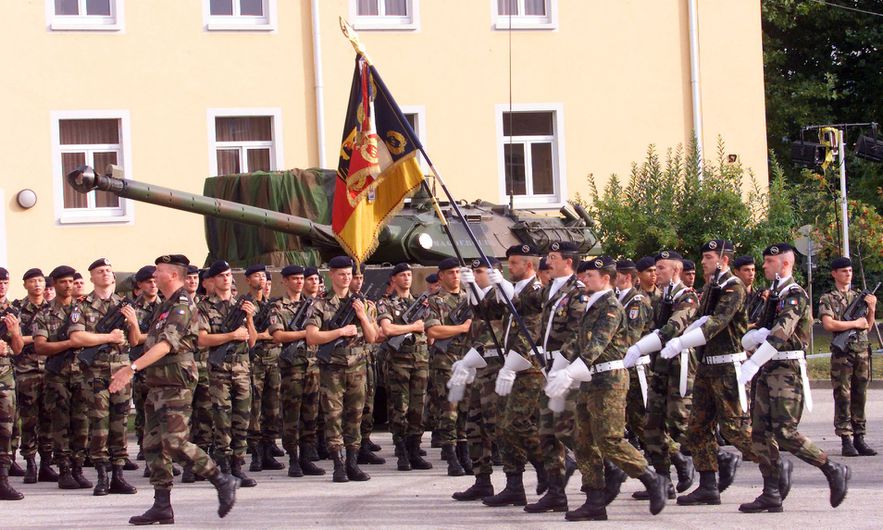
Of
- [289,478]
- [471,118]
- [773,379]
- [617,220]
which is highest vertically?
[471,118]

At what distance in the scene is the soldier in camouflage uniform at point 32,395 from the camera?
530 inches

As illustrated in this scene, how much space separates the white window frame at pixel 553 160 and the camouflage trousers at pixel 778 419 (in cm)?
1433

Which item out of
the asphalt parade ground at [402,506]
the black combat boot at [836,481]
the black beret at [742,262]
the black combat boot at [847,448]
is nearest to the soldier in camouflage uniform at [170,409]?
the asphalt parade ground at [402,506]

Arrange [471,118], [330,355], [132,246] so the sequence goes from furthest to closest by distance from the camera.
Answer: [471,118]
[132,246]
[330,355]

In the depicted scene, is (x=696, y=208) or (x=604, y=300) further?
(x=696, y=208)

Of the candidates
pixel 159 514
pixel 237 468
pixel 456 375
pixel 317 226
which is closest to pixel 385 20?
pixel 317 226

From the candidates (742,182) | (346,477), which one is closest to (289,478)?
(346,477)

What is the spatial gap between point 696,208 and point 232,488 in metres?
14.0

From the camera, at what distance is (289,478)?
13352 mm

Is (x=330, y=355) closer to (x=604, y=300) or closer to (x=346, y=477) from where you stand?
(x=346, y=477)

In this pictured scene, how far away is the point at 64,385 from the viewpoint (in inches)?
520

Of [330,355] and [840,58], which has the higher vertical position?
[840,58]

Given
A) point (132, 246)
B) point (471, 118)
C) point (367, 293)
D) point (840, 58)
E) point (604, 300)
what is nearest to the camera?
point (604, 300)

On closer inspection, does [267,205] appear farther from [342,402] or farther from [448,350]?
[342,402]
